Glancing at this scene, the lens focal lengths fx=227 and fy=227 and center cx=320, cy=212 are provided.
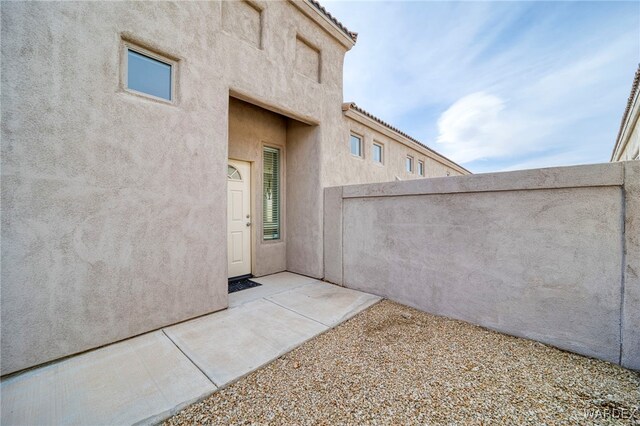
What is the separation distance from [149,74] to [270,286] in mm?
4664

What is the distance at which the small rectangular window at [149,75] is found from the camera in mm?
3369

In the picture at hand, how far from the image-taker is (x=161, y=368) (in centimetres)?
269

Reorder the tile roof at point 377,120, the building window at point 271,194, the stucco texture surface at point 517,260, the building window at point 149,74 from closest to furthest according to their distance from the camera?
the stucco texture surface at point 517,260 < the building window at point 149,74 < the building window at point 271,194 < the tile roof at point 377,120

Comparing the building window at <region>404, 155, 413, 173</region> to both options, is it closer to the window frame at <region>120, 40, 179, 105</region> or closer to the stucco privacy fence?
the stucco privacy fence

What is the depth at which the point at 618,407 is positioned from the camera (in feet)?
6.95

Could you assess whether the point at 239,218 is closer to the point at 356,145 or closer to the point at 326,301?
the point at 326,301

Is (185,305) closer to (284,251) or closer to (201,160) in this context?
(201,160)

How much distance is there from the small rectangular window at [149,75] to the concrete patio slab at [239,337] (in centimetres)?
374

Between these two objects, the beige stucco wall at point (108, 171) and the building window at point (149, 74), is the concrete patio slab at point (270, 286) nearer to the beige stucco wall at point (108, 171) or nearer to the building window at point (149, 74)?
the beige stucco wall at point (108, 171)

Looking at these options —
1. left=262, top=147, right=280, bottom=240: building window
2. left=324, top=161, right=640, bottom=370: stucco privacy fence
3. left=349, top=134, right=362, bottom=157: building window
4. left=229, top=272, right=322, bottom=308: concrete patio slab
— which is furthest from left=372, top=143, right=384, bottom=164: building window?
left=229, top=272, right=322, bottom=308: concrete patio slab

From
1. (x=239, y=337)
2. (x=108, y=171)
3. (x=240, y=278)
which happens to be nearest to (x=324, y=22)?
(x=108, y=171)

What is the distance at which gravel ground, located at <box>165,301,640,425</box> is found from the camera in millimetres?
2049

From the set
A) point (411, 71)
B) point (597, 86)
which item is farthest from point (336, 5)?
point (597, 86)

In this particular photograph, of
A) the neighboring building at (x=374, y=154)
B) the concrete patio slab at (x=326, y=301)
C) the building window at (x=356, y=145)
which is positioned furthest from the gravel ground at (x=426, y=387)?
the building window at (x=356, y=145)
